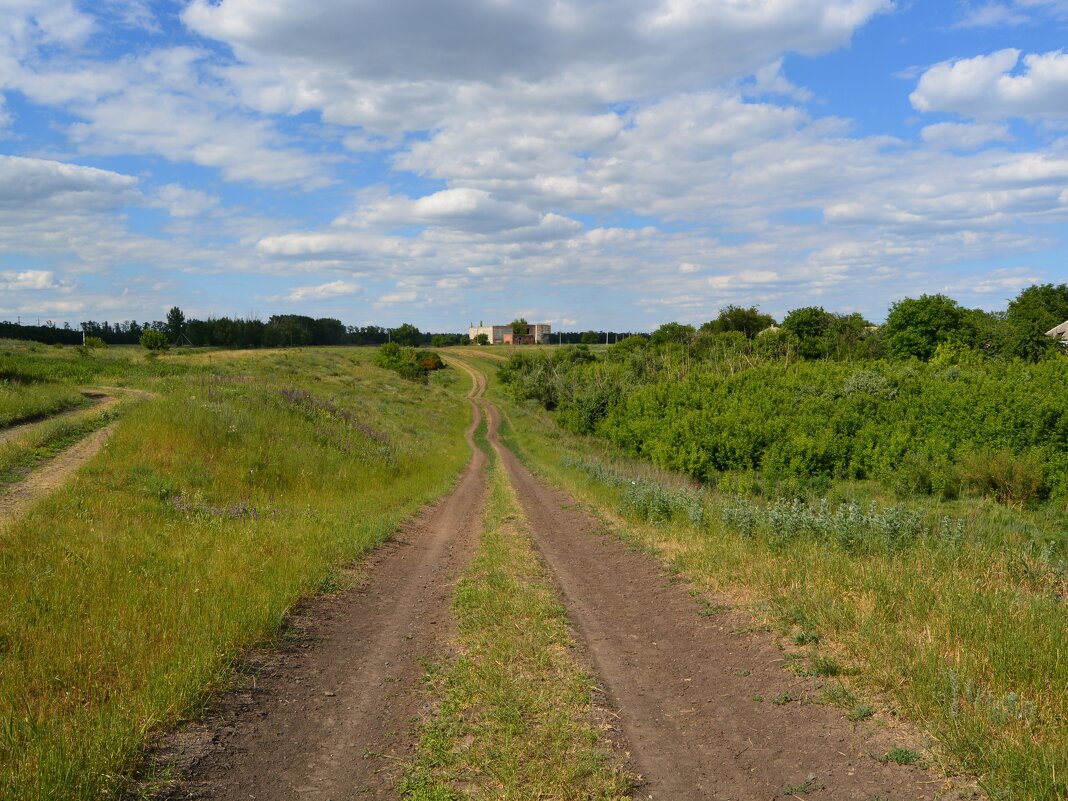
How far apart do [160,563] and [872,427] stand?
26293 mm

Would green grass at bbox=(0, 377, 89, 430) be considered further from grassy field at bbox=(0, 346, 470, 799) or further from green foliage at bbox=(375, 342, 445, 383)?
green foliage at bbox=(375, 342, 445, 383)

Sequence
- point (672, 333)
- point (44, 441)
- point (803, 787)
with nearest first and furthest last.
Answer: point (803, 787) < point (44, 441) < point (672, 333)

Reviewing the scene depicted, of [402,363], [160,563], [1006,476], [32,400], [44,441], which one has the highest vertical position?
[402,363]

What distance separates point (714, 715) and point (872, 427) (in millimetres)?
25059

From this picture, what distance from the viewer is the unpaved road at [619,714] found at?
14.4ft

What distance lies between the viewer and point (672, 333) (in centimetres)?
10281

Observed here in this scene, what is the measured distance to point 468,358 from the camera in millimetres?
141250

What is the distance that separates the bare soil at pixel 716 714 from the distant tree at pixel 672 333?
9106 cm

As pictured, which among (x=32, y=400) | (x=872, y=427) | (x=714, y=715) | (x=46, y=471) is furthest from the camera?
(x=872, y=427)

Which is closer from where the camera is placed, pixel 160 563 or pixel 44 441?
pixel 160 563

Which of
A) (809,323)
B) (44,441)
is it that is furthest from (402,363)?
(44,441)

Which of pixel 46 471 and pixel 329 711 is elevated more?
pixel 46 471

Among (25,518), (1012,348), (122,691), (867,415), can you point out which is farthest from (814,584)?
(1012,348)

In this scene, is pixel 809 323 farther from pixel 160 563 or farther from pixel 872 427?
pixel 160 563
